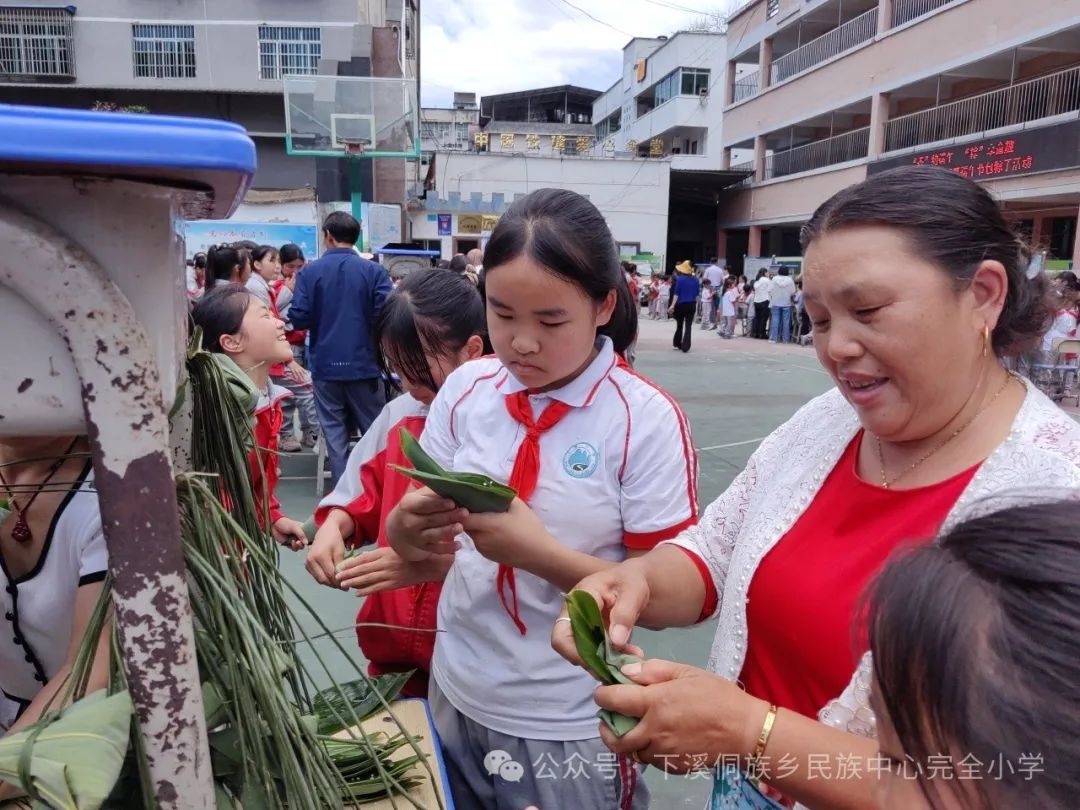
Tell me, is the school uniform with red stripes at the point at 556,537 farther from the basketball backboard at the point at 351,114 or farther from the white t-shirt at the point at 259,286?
the basketball backboard at the point at 351,114

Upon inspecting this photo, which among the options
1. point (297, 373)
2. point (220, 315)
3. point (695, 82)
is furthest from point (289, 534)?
point (695, 82)

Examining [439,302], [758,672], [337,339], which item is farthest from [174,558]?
[337,339]

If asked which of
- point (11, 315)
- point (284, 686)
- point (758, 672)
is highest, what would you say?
point (11, 315)

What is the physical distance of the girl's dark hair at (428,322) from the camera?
1784 millimetres

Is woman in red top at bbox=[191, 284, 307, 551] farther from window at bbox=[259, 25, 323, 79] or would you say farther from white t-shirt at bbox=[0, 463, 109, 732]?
window at bbox=[259, 25, 323, 79]

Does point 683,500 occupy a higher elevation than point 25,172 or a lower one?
lower

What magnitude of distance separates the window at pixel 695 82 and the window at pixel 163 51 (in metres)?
17.0

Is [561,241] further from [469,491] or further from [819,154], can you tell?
[819,154]

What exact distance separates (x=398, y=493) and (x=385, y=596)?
0.21 meters

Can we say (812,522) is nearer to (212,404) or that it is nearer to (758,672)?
(758,672)

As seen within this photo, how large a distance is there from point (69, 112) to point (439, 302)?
4.28ft

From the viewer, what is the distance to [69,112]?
515mm

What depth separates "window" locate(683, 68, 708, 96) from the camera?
92.1 feet

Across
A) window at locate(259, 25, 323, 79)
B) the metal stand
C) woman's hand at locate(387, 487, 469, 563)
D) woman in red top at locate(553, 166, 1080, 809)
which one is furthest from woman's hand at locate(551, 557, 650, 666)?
window at locate(259, 25, 323, 79)
